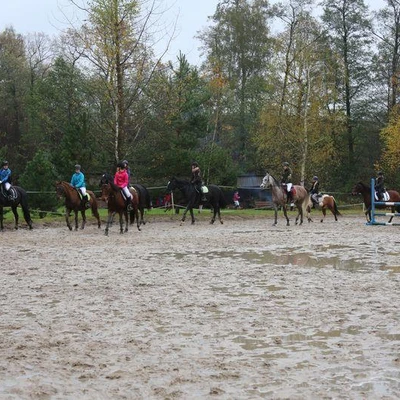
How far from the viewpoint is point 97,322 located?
6727mm

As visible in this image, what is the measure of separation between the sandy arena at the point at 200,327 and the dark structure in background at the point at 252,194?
2789 centimetres

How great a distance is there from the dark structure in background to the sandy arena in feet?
91.5

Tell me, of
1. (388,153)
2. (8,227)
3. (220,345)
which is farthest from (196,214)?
(220,345)

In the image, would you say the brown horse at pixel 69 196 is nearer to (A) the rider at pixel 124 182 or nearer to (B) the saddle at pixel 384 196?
(A) the rider at pixel 124 182

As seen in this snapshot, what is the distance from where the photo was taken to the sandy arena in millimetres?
4586

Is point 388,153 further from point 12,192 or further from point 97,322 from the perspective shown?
point 97,322

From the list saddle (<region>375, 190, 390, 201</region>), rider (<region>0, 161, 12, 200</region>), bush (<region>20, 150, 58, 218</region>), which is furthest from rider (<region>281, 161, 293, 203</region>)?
rider (<region>0, 161, 12, 200</region>)

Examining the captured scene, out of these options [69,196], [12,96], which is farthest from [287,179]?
[12,96]

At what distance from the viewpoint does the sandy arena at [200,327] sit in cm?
459

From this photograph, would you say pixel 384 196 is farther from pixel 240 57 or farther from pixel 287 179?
pixel 240 57

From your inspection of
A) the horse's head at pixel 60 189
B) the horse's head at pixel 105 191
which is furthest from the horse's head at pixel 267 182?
the horse's head at pixel 60 189

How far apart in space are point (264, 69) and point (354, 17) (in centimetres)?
773

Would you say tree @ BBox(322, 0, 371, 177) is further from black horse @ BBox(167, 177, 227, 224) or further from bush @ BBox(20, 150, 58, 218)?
bush @ BBox(20, 150, 58, 218)

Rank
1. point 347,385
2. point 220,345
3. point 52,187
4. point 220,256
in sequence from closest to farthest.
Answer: point 347,385, point 220,345, point 220,256, point 52,187
